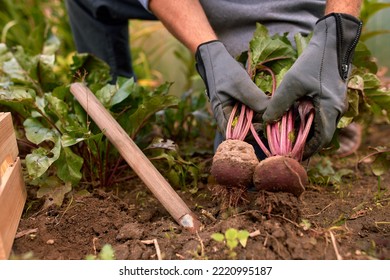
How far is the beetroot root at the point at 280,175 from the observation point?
140cm

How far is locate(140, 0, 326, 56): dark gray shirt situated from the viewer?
208 cm

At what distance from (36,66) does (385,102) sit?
1.54 m

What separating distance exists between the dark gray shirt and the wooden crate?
1.03m

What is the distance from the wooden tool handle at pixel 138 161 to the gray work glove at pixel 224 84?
287 millimetres

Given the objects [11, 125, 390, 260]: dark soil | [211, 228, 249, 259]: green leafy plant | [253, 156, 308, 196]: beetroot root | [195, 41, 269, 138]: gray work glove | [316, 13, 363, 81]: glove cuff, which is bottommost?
[11, 125, 390, 260]: dark soil

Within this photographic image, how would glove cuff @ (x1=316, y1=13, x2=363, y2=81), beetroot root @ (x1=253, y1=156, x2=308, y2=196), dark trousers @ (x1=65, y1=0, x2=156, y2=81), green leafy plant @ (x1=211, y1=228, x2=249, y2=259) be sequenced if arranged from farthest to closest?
dark trousers @ (x1=65, y1=0, x2=156, y2=81) → glove cuff @ (x1=316, y1=13, x2=363, y2=81) → beetroot root @ (x1=253, y1=156, x2=308, y2=196) → green leafy plant @ (x1=211, y1=228, x2=249, y2=259)

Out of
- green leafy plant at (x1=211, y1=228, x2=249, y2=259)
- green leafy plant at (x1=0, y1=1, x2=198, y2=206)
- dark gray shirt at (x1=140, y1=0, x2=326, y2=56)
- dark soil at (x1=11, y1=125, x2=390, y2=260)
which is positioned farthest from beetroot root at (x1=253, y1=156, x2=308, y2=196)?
dark gray shirt at (x1=140, y1=0, x2=326, y2=56)

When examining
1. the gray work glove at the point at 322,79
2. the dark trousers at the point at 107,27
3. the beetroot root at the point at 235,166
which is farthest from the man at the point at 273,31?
the dark trousers at the point at 107,27

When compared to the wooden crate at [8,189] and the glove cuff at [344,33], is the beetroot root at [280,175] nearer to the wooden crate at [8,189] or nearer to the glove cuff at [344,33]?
the glove cuff at [344,33]

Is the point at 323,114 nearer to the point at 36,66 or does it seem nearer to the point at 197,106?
the point at 197,106

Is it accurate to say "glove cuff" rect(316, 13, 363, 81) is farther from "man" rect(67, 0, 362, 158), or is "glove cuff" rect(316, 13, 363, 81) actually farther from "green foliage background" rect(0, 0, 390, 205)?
"green foliage background" rect(0, 0, 390, 205)
